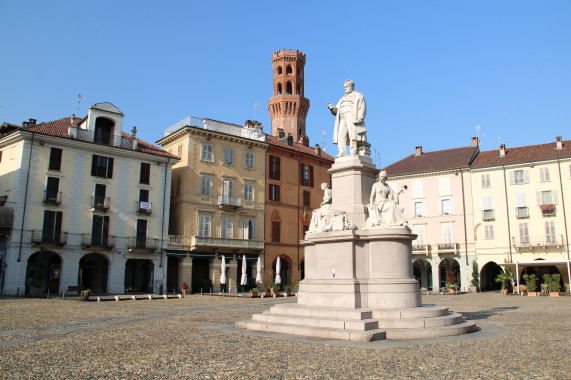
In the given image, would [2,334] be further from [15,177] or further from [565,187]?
[565,187]

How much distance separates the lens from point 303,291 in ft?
44.0

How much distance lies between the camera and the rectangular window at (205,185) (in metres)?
41.2

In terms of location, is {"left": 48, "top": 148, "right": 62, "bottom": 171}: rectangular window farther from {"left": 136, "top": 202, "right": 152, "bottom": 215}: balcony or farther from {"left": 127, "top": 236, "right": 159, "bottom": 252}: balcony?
{"left": 127, "top": 236, "right": 159, "bottom": 252}: balcony

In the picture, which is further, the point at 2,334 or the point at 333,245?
the point at 333,245

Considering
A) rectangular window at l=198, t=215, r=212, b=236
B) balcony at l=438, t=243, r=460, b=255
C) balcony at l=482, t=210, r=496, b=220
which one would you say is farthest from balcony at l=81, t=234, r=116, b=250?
balcony at l=482, t=210, r=496, b=220

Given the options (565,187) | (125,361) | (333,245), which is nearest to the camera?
(125,361)

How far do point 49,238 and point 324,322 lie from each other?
89.5 ft

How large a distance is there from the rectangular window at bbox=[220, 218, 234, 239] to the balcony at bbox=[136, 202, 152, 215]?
6725mm

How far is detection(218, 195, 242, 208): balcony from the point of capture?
1629 inches

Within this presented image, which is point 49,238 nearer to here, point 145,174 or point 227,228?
point 145,174

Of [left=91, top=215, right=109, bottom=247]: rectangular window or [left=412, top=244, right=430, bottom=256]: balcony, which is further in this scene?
[left=412, top=244, right=430, bottom=256]: balcony

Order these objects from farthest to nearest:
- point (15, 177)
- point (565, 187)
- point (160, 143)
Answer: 1. point (160, 143)
2. point (565, 187)
3. point (15, 177)

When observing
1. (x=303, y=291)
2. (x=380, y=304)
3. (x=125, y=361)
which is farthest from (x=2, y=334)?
(x=380, y=304)

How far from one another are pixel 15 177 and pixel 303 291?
2688 centimetres
